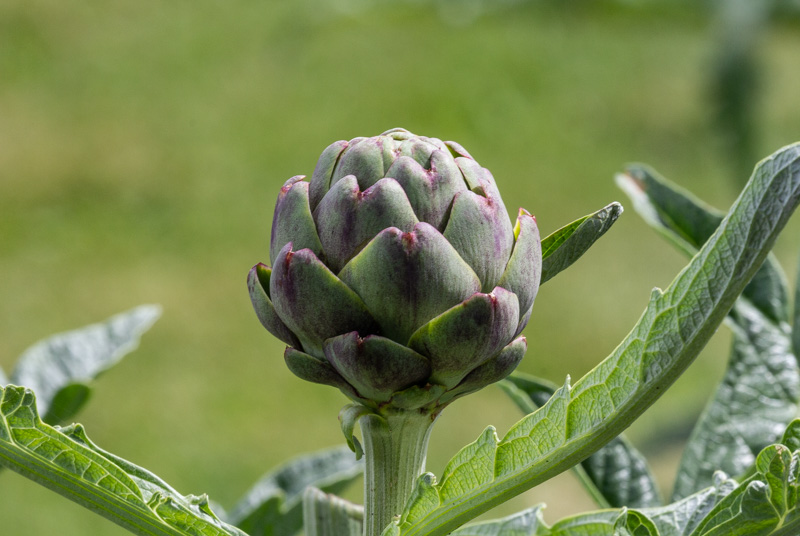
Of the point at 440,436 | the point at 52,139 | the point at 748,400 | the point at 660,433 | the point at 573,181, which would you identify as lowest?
the point at 748,400

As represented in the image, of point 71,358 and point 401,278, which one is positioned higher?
point 71,358

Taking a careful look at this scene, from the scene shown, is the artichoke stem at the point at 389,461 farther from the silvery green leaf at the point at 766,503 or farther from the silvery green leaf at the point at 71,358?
the silvery green leaf at the point at 71,358

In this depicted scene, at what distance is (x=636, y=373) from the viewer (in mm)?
337

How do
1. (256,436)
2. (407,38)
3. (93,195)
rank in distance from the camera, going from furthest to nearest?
(407,38) → (93,195) → (256,436)

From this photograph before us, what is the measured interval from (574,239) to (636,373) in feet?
0.22

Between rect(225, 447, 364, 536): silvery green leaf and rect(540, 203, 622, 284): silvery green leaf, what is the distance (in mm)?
212

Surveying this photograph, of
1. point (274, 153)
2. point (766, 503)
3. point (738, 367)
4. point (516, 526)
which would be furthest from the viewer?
point (274, 153)

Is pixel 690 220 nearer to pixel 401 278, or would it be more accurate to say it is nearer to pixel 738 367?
pixel 738 367

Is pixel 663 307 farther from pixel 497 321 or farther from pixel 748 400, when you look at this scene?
pixel 748 400

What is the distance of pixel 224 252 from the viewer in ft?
9.98

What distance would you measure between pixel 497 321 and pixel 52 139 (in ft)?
11.3

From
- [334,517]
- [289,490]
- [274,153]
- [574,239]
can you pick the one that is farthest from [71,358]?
[274,153]

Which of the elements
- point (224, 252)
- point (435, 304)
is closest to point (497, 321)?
point (435, 304)

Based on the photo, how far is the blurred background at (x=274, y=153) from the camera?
8.11 ft
